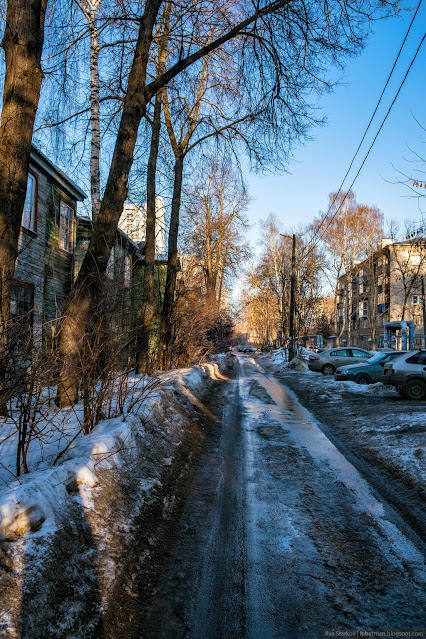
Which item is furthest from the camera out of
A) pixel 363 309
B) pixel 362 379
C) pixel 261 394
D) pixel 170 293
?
pixel 363 309

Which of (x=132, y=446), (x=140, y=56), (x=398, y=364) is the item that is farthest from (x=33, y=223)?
(x=398, y=364)

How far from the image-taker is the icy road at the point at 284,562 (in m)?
2.59

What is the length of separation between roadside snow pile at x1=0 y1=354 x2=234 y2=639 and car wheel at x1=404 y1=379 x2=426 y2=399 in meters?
10.1

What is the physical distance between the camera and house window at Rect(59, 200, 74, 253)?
16.3 meters

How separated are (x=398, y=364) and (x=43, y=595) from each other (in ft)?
42.3

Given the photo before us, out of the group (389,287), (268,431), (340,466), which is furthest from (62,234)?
(389,287)

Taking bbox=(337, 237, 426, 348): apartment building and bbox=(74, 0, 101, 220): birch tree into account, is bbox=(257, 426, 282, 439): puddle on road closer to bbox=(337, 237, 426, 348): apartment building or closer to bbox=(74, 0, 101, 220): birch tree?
bbox=(74, 0, 101, 220): birch tree

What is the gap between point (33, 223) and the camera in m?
13.6

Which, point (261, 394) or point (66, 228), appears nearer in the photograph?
point (261, 394)

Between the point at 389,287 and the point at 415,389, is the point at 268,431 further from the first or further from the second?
the point at 389,287

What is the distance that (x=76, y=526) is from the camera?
10.1 feet

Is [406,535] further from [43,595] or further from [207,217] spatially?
[207,217]

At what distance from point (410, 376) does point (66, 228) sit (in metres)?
13.5

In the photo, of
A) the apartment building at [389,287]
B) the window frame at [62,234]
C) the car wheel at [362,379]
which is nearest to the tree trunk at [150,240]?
the window frame at [62,234]
